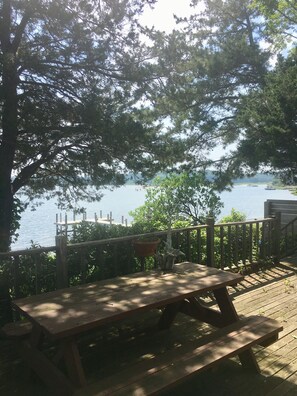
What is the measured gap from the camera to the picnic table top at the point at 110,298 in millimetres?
2207

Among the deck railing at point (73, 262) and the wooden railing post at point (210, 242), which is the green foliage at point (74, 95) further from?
the wooden railing post at point (210, 242)

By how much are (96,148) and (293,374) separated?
4.11 meters

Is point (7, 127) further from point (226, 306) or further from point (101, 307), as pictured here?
point (226, 306)

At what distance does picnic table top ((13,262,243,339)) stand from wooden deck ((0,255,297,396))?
469 mm

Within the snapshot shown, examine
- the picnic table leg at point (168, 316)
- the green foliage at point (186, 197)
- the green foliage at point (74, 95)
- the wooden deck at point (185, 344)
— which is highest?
the green foliage at point (74, 95)

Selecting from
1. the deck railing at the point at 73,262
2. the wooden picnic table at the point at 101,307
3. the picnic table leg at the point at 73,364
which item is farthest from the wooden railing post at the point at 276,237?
the picnic table leg at the point at 73,364

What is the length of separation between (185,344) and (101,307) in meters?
0.71

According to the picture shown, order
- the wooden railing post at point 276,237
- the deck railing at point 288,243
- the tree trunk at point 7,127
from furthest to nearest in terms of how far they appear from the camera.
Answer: the deck railing at point 288,243 < the wooden railing post at point 276,237 < the tree trunk at point 7,127

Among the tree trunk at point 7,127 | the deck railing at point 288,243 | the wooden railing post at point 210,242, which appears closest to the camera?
the tree trunk at point 7,127

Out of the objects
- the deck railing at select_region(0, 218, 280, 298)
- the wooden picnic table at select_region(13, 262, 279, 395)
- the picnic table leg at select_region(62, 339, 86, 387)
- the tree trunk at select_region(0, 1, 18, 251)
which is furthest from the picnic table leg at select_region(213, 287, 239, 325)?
the tree trunk at select_region(0, 1, 18, 251)

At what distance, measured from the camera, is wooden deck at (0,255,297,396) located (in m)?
2.55

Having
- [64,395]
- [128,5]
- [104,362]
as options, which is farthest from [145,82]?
[64,395]

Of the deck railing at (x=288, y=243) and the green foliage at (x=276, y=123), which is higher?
the green foliage at (x=276, y=123)

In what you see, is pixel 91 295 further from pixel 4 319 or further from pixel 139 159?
pixel 139 159
